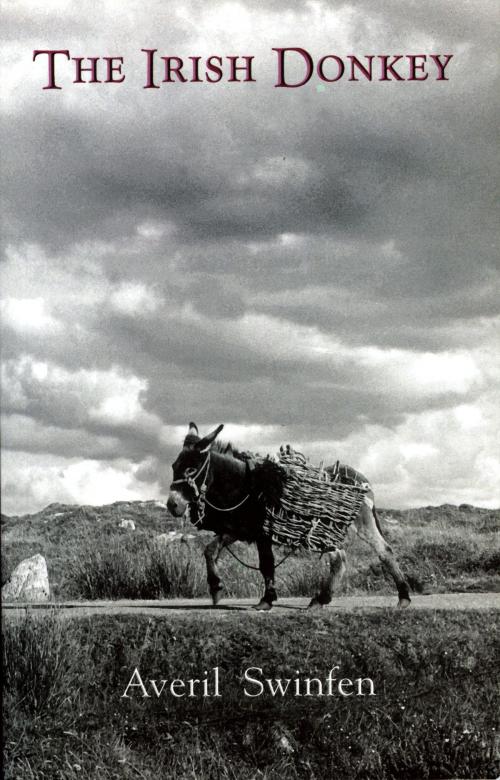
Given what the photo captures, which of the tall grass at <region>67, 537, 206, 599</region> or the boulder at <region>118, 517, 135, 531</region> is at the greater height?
the boulder at <region>118, 517, 135, 531</region>

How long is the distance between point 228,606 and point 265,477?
180cm

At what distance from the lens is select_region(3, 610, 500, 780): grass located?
11398 mm

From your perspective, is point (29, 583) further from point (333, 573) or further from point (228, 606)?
point (333, 573)

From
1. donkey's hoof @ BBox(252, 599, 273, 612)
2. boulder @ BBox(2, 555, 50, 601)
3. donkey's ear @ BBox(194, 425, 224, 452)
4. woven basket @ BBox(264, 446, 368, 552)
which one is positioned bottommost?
donkey's hoof @ BBox(252, 599, 273, 612)

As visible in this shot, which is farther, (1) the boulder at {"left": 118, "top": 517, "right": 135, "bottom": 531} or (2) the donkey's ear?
(1) the boulder at {"left": 118, "top": 517, "right": 135, "bottom": 531}

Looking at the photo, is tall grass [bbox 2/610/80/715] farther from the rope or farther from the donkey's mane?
the donkey's mane

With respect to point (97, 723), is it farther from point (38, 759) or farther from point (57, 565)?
point (57, 565)

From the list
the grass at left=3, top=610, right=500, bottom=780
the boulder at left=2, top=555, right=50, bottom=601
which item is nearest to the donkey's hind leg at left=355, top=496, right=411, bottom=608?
the grass at left=3, top=610, right=500, bottom=780

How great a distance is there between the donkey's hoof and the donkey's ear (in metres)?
2.19

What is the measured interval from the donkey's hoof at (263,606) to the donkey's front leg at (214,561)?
1.88 ft

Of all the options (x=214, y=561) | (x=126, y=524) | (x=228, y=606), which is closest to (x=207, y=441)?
(x=214, y=561)

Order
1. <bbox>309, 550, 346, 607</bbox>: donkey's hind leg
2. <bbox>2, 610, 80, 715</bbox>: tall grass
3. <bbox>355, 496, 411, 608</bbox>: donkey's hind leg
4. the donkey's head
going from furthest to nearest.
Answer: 1. <bbox>355, 496, 411, 608</bbox>: donkey's hind leg
2. <bbox>309, 550, 346, 607</bbox>: donkey's hind leg
3. the donkey's head
4. <bbox>2, 610, 80, 715</bbox>: tall grass

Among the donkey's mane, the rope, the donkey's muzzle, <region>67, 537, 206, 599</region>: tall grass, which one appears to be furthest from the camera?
<region>67, 537, 206, 599</region>: tall grass

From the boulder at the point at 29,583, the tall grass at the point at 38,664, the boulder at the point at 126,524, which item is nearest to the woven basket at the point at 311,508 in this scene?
the tall grass at the point at 38,664
